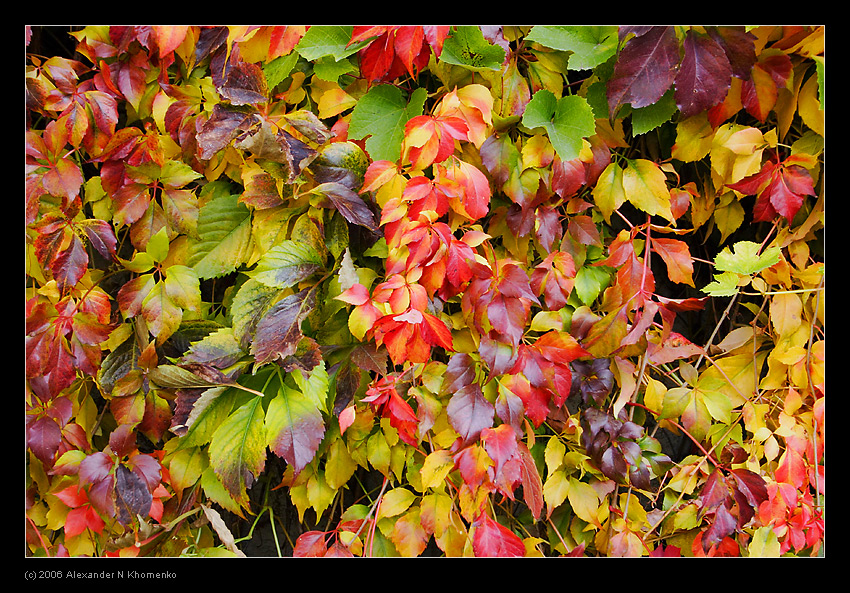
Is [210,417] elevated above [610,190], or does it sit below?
below

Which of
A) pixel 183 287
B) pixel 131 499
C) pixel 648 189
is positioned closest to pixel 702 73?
pixel 648 189

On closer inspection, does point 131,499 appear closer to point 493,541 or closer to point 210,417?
point 210,417

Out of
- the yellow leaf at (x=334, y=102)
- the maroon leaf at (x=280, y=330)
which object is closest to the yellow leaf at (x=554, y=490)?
the maroon leaf at (x=280, y=330)

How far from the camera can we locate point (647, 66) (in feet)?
2.67

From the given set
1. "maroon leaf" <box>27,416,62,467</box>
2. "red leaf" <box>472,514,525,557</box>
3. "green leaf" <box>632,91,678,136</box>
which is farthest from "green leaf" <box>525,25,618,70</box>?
"maroon leaf" <box>27,416,62,467</box>

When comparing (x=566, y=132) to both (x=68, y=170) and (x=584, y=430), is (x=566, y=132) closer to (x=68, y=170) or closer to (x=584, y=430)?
(x=584, y=430)

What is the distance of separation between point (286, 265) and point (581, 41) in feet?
1.91

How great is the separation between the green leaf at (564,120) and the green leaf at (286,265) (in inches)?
15.6

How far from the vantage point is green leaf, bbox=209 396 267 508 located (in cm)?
87

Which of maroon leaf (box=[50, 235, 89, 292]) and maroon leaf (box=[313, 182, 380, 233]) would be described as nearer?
maroon leaf (box=[313, 182, 380, 233])

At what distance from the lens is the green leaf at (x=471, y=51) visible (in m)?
0.85

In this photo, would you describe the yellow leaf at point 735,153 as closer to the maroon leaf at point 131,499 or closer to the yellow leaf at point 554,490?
the yellow leaf at point 554,490

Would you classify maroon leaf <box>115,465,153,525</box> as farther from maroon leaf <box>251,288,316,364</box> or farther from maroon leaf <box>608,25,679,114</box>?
maroon leaf <box>608,25,679,114</box>
